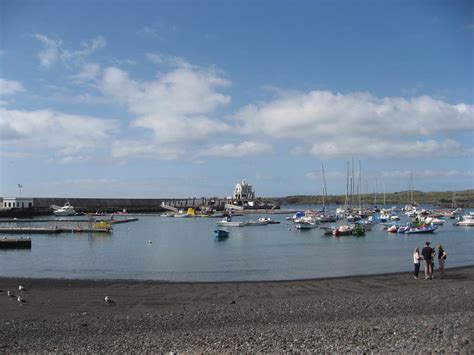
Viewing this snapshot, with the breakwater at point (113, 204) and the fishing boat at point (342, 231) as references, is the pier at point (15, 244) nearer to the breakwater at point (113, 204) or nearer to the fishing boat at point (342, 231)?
the fishing boat at point (342, 231)

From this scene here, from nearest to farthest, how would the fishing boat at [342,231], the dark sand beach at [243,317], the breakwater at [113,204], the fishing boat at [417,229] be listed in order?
the dark sand beach at [243,317] → the fishing boat at [342,231] → the fishing boat at [417,229] → the breakwater at [113,204]

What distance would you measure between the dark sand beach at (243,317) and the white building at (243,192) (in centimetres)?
14410

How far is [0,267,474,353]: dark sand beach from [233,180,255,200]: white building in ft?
473

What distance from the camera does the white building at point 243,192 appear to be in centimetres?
16800

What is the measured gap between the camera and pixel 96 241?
5188cm

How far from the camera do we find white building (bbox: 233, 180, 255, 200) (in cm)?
16800

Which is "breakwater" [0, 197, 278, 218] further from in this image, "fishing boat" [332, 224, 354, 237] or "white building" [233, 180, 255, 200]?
"fishing boat" [332, 224, 354, 237]

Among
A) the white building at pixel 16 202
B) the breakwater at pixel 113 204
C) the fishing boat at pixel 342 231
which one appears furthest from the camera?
the white building at pixel 16 202

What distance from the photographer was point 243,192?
16838 cm

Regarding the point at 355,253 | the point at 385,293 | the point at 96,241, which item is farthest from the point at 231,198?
the point at 385,293

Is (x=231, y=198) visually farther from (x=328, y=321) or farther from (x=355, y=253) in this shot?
(x=328, y=321)

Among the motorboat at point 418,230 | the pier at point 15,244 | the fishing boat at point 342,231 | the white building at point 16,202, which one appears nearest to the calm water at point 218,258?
the pier at point 15,244

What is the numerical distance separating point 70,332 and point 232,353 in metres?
5.34

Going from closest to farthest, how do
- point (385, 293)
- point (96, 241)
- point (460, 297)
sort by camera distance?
1. point (460, 297)
2. point (385, 293)
3. point (96, 241)
